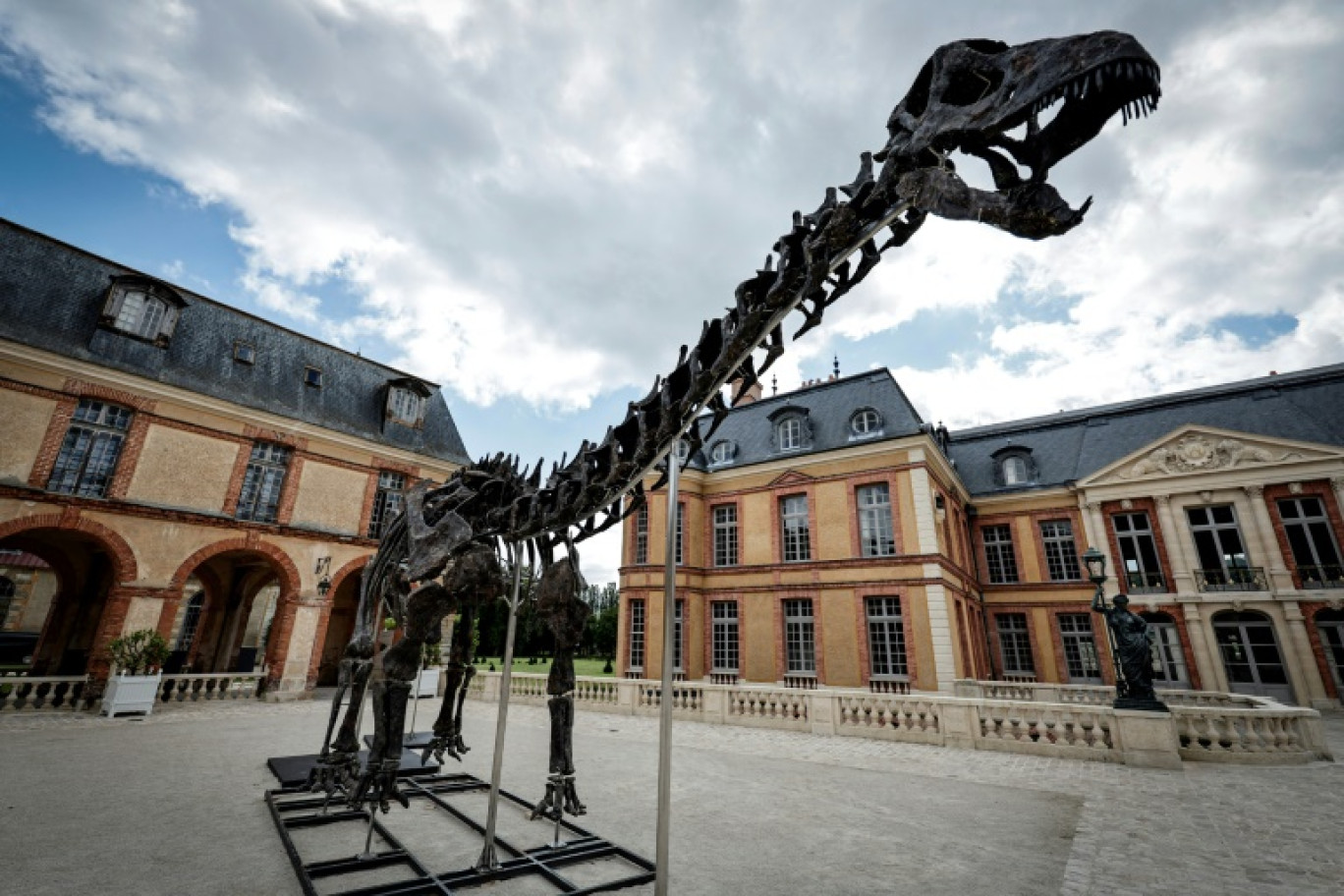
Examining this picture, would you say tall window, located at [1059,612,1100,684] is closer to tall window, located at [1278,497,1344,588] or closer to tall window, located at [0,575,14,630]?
tall window, located at [1278,497,1344,588]

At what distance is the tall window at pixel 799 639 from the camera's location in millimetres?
19312

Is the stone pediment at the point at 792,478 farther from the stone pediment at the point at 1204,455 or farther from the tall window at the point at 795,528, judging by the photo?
the stone pediment at the point at 1204,455

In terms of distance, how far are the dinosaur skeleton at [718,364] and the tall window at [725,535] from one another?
16457mm

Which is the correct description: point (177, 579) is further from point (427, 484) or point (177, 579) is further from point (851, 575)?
point (851, 575)

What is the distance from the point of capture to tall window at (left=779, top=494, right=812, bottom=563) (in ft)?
67.6

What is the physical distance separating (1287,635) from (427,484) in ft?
85.3

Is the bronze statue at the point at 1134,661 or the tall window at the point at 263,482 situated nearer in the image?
the bronze statue at the point at 1134,661

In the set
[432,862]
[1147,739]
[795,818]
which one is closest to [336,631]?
[432,862]

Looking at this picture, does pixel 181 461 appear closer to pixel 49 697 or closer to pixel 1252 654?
pixel 49 697

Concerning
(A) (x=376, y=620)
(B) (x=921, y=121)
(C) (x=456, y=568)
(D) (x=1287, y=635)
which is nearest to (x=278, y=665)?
(A) (x=376, y=620)

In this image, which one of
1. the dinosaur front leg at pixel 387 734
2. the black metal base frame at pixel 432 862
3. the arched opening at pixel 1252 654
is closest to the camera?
the black metal base frame at pixel 432 862

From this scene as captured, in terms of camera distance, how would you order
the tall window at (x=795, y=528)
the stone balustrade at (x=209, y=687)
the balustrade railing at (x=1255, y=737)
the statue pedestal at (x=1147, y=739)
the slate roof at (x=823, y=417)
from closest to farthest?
the statue pedestal at (x=1147, y=739) → the balustrade railing at (x=1255, y=737) → the stone balustrade at (x=209, y=687) → the slate roof at (x=823, y=417) → the tall window at (x=795, y=528)

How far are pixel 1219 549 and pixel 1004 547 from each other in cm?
669

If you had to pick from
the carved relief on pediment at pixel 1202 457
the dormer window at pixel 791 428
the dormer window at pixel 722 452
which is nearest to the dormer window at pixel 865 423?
the dormer window at pixel 791 428
